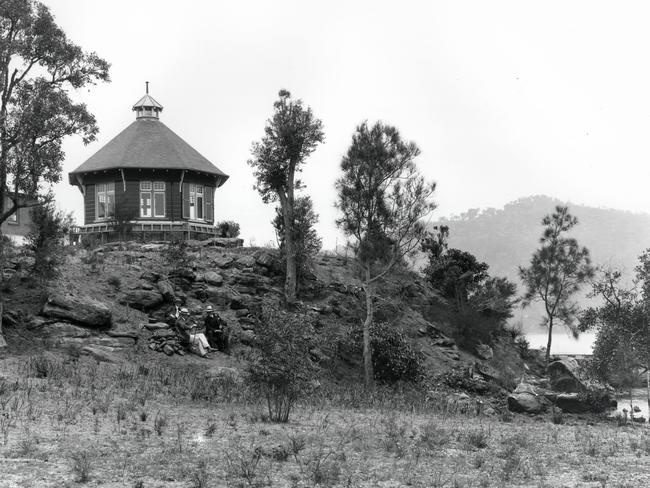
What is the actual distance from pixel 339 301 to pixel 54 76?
1923cm

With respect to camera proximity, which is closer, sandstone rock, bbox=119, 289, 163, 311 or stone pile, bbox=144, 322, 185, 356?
stone pile, bbox=144, 322, 185, 356

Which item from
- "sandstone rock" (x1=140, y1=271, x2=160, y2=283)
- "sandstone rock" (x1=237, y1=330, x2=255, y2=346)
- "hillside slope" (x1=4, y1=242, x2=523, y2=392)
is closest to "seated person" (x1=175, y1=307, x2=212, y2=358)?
"hillside slope" (x1=4, y1=242, x2=523, y2=392)

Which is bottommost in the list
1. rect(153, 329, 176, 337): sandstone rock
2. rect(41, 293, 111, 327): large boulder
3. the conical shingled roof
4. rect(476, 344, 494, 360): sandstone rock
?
rect(476, 344, 494, 360): sandstone rock

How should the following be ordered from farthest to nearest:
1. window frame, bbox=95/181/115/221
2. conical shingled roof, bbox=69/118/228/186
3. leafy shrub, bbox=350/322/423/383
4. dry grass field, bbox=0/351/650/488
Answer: window frame, bbox=95/181/115/221 → conical shingled roof, bbox=69/118/228/186 → leafy shrub, bbox=350/322/423/383 → dry grass field, bbox=0/351/650/488

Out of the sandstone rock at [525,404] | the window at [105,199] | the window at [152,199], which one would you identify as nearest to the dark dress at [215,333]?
the sandstone rock at [525,404]

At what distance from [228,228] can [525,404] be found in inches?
949

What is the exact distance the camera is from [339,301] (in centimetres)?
3778

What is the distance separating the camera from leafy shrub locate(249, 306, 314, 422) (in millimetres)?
17047

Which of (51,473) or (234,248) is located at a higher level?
(234,248)

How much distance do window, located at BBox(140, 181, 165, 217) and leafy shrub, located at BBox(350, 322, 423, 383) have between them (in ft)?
62.0

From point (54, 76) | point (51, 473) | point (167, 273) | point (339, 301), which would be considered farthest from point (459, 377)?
point (51, 473)

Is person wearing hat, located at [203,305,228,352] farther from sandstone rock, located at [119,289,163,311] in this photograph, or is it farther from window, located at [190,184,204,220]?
window, located at [190,184,204,220]

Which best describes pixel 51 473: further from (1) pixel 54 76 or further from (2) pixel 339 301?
(2) pixel 339 301

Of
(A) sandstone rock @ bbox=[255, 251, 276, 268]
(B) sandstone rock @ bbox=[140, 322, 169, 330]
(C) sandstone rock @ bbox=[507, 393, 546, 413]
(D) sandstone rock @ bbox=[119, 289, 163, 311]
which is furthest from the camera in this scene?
(A) sandstone rock @ bbox=[255, 251, 276, 268]
